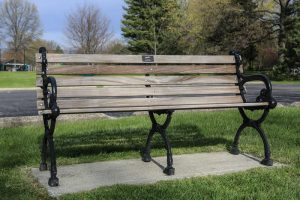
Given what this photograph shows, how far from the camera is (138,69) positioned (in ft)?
16.6

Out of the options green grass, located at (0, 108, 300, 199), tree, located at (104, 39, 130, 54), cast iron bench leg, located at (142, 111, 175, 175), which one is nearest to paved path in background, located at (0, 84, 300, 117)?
green grass, located at (0, 108, 300, 199)

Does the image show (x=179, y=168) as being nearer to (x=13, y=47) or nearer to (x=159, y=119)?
(x=159, y=119)

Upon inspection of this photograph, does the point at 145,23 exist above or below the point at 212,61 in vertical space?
above

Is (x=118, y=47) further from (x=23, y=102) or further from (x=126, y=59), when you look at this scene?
(x=126, y=59)

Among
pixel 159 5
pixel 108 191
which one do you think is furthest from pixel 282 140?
pixel 159 5

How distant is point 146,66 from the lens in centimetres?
511

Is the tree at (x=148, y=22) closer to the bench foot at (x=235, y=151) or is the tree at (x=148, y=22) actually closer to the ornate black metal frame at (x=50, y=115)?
the bench foot at (x=235, y=151)

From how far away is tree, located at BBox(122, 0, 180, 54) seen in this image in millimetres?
45375

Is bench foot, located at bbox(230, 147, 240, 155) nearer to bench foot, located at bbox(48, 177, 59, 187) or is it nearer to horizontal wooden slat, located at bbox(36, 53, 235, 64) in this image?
horizontal wooden slat, located at bbox(36, 53, 235, 64)

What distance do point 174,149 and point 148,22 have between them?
42.9m

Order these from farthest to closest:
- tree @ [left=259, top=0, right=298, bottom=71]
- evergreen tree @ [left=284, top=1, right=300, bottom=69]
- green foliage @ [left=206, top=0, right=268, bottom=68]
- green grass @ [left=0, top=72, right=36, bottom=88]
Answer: tree @ [left=259, top=0, right=298, bottom=71], green foliage @ [left=206, top=0, right=268, bottom=68], evergreen tree @ [left=284, top=1, right=300, bottom=69], green grass @ [left=0, top=72, right=36, bottom=88]

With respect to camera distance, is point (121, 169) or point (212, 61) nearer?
point (121, 169)

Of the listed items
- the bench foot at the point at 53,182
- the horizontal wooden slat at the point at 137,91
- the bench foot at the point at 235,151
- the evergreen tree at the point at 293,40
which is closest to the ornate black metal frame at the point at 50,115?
Result: the bench foot at the point at 53,182

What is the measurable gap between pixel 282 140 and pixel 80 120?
3.31m
